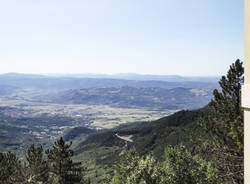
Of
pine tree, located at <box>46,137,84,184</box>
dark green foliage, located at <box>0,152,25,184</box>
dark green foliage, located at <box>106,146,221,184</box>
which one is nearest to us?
dark green foliage, located at <box>106,146,221,184</box>

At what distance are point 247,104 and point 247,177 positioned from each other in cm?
127

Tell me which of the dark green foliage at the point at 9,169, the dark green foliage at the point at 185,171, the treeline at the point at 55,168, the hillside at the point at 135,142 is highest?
the dark green foliage at the point at 185,171

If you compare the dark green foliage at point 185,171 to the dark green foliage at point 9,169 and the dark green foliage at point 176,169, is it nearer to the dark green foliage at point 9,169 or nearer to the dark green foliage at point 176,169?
the dark green foliage at point 176,169

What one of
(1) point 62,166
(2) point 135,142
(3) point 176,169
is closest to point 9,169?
(1) point 62,166

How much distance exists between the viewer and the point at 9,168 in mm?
35750


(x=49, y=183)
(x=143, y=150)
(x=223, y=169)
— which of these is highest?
(x=223, y=169)

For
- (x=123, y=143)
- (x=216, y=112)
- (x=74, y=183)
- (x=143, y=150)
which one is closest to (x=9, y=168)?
(x=74, y=183)

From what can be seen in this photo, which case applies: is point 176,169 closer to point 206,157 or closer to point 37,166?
point 206,157

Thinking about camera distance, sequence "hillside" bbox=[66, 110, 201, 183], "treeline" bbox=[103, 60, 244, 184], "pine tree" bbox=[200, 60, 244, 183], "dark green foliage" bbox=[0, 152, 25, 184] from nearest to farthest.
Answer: "treeline" bbox=[103, 60, 244, 184]
"pine tree" bbox=[200, 60, 244, 183]
"dark green foliage" bbox=[0, 152, 25, 184]
"hillside" bbox=[66, 110, 201, 183]

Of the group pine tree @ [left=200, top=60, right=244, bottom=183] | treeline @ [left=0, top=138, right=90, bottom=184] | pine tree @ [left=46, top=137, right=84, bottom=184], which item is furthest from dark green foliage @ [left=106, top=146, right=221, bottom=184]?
treeline @ [left=0, top=138, right=90, bottom=184]

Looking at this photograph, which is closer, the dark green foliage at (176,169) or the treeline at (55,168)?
A: the dark green foliage at (176,169)

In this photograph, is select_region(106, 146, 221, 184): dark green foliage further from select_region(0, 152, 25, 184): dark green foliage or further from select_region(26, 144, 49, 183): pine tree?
select_region(0, 152, 25, 184): dark green foliage

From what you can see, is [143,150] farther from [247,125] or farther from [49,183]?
[247,125]

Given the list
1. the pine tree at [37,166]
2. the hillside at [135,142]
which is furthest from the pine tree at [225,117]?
the hillside at [135,142]
